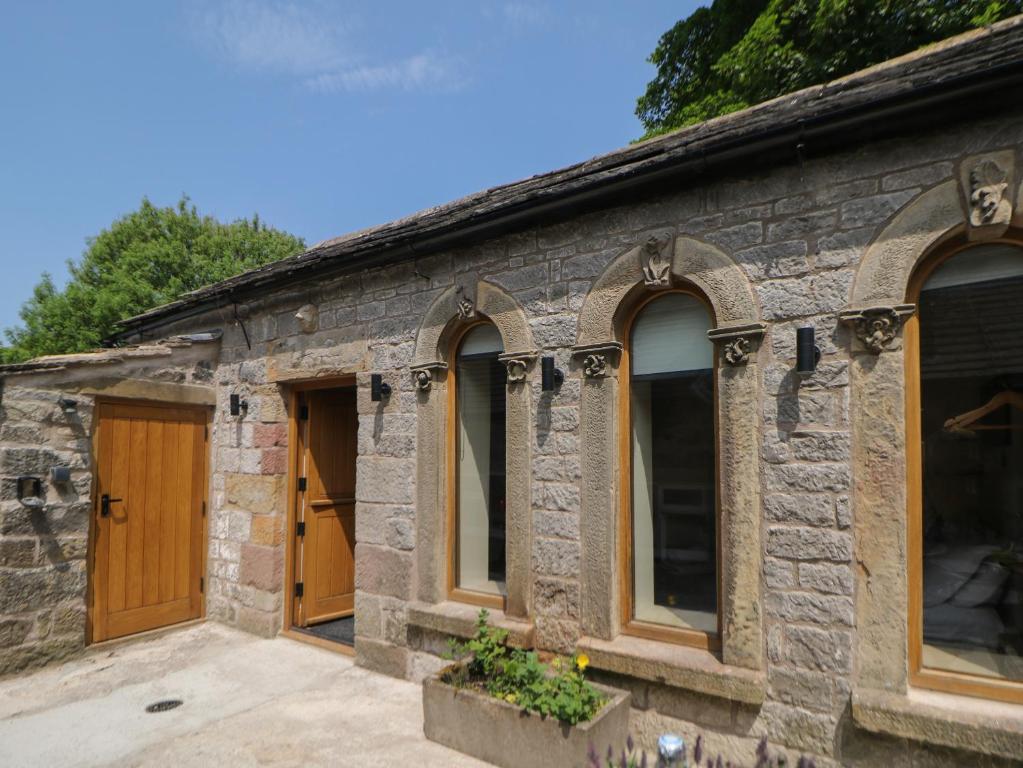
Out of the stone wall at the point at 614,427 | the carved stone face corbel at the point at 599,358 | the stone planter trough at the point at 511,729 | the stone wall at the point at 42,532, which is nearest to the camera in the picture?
the stone wall at the point at 614,427

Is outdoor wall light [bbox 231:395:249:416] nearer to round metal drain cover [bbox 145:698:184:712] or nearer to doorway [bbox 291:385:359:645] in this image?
doorway [bbox 291:385:359:645]

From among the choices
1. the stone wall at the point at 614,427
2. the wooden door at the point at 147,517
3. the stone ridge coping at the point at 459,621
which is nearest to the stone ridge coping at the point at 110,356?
the wooden door at the point at 147,517

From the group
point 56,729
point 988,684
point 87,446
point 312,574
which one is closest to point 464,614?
point 312,574

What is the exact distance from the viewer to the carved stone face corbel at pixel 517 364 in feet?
13.6

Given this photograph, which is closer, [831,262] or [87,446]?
[831,262]

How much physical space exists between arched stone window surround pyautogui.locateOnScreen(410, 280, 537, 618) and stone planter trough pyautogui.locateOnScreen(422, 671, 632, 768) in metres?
0.74

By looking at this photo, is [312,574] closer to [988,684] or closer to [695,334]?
[695,334]

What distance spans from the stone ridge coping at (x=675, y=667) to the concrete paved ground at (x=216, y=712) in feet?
3.07

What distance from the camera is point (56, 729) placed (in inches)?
154

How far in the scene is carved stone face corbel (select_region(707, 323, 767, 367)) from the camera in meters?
3.30

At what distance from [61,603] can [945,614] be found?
631 cm

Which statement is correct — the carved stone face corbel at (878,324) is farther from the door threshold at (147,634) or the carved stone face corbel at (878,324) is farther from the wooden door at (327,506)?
the door threshold at (147,634)

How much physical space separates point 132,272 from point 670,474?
723 inches

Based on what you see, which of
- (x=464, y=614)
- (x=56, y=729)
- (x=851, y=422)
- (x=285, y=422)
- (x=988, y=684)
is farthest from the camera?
(x=285, y=422)
